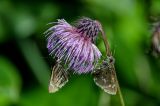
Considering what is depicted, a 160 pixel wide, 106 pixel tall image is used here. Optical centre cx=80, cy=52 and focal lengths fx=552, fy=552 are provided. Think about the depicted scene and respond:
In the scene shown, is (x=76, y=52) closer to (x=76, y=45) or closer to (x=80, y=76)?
(x=76, y=45)

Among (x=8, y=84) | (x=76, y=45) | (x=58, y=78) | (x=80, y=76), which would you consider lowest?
(x=80, y=76)

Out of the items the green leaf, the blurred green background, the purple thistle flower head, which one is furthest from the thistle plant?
the blurred green background

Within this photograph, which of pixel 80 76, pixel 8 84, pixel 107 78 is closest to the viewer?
pixel 107 78

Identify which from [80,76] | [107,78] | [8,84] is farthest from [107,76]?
[80,76]

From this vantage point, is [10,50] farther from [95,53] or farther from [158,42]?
[95,53]

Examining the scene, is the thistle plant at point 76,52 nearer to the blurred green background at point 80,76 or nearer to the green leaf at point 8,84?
the green leaf at point 8,84

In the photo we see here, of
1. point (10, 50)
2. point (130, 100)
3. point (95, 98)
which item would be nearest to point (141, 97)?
point (130, 100)
